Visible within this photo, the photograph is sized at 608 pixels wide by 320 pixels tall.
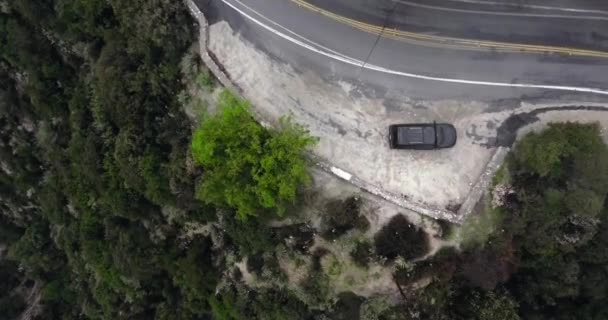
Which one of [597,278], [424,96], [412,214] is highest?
[424,96]

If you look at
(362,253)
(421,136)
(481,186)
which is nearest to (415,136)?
(421,136)

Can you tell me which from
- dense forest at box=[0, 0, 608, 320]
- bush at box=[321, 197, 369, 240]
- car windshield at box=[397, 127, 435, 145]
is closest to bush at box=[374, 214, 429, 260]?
dense forest at box=[0, 0, 608, 320]

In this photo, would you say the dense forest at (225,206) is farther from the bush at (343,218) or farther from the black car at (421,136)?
the black car at (421,136)

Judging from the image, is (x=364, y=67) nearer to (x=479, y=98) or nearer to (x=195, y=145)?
(x=479, y=98)

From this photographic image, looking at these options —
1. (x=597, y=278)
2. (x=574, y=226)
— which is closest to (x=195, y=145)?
(x=574, y=226)

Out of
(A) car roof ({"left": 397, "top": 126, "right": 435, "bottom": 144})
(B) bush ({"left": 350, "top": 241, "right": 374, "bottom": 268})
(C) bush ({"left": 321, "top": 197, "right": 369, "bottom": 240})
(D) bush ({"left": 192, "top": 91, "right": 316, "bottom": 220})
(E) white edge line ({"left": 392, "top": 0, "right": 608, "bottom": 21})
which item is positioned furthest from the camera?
(E) white edge line ({"left": 392, "top": 0, "right": 608, "bottom": 21})

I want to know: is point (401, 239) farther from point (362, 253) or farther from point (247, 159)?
point (247, 159)

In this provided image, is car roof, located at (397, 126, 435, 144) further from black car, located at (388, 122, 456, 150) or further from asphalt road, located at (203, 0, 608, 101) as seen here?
asphalt road, located at (203, 0, 608, 101)
